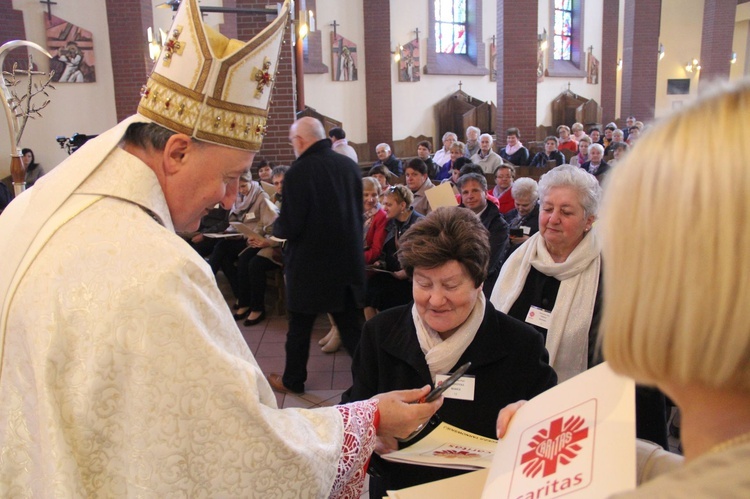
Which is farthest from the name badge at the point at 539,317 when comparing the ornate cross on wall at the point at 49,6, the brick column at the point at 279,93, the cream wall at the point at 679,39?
the cream wall at the point at 679,39

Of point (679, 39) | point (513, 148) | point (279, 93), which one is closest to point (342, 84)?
point (513, 148)

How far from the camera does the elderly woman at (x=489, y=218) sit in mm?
4438

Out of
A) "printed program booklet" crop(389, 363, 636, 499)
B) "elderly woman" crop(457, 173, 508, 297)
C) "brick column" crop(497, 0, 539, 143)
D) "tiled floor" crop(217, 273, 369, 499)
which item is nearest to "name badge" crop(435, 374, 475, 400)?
"printed program booklet" crop(389, 363, 636, 499)

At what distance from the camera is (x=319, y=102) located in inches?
550

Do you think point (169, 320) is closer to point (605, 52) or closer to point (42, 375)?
point (42, 375)

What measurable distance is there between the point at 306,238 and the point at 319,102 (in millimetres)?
10425

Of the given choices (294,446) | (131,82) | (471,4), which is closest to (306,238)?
(294,446)

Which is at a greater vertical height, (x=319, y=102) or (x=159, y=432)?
(x=319, y=102)

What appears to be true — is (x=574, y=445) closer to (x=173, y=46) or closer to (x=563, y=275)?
(x=173, y=46)

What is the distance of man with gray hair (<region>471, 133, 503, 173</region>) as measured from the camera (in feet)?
30.1

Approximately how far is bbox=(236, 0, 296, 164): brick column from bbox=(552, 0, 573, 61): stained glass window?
1350 centimetres

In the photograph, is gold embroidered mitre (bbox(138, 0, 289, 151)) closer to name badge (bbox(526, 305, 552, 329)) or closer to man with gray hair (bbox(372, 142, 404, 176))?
name badge (bbox(526, 305, 552, 329))

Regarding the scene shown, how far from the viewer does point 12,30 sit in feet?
30.6

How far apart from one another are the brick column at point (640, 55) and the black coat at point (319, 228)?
45.8ft
